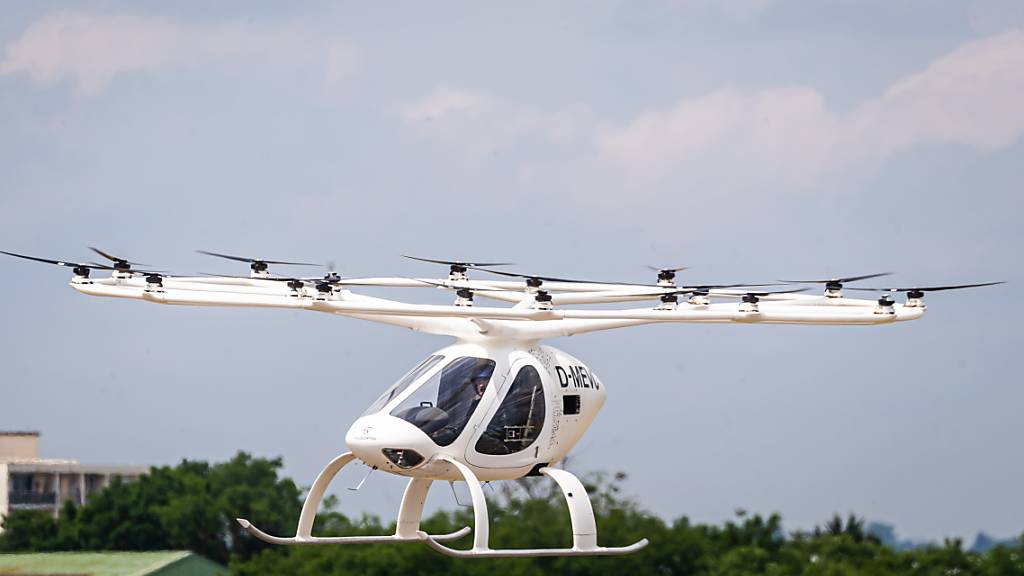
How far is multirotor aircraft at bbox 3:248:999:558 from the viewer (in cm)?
1998

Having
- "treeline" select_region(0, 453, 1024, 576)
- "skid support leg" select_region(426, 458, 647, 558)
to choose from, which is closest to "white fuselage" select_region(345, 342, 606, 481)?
"skid support leg" select_region(426, 458, 647, 558)

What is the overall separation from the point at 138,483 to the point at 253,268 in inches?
1092

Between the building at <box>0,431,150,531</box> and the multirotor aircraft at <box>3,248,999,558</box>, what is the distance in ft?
111

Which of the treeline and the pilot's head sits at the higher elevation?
the pilot's head

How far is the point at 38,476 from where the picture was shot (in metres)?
55.8

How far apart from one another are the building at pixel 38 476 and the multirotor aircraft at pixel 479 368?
111 feet

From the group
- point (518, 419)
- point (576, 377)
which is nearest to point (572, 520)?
point (518, 419)

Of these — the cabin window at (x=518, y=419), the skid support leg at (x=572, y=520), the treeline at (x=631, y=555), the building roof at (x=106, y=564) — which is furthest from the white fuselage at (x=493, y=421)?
the building roof at (x=106, y=564)

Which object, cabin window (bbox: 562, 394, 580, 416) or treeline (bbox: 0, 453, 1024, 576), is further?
treeline (bbox: 0, 453, 1024, 576)

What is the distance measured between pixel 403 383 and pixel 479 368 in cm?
86

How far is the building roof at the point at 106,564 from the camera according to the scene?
35.7m

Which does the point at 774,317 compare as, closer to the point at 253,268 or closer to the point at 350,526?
the point at 253,268

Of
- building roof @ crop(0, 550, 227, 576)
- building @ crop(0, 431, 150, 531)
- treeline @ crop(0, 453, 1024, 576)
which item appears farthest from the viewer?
building @ crop(0, 431, 150, 531)

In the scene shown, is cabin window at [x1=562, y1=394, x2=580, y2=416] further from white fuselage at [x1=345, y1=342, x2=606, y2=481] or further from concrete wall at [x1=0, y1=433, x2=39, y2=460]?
concrete wall at [x1=0, y1=433, x2=39, y2=460]
